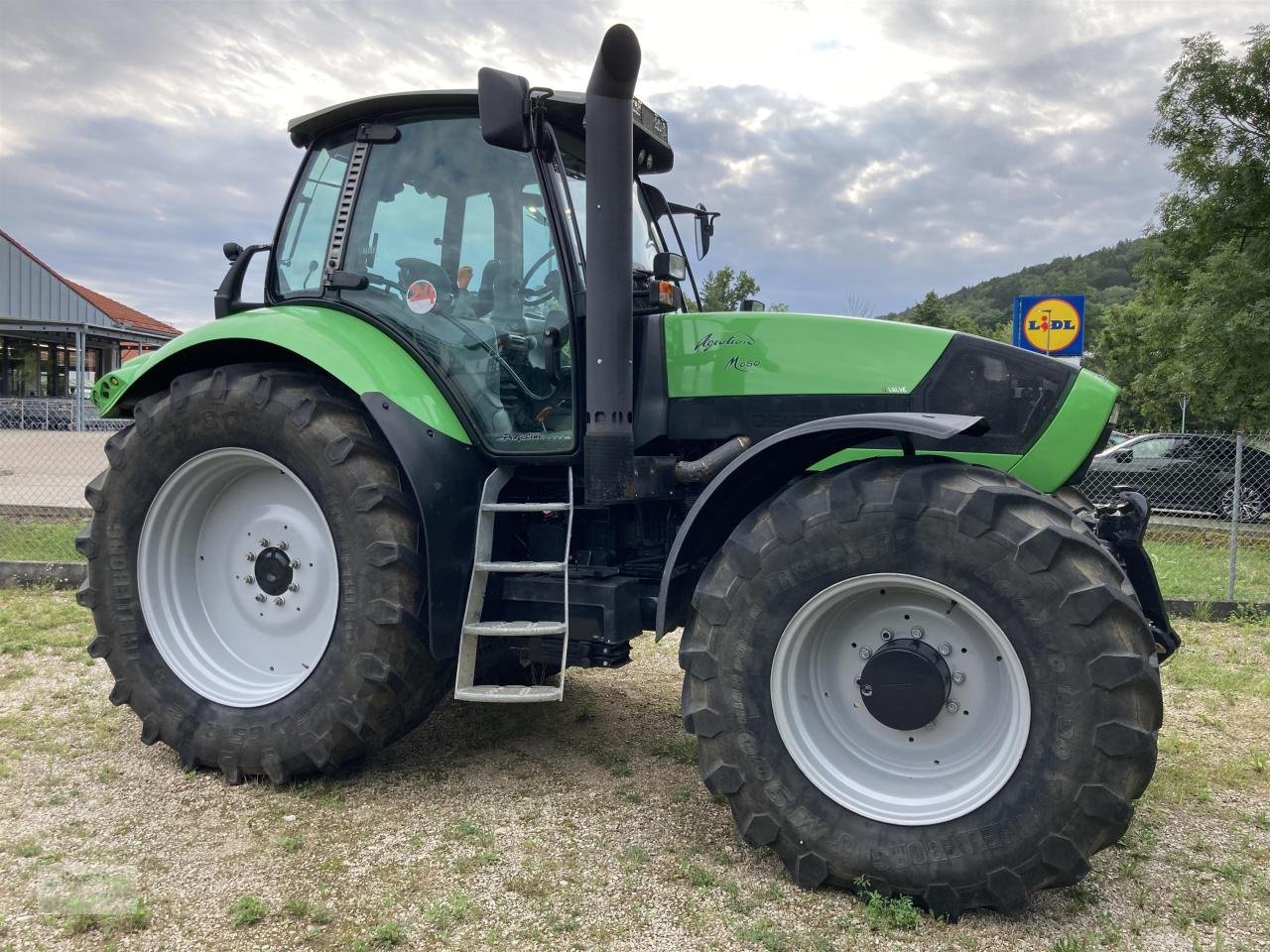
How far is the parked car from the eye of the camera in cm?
1213

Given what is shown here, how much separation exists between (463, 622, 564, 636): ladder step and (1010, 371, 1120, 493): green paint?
178 cm

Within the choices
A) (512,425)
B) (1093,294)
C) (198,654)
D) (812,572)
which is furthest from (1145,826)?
(1093,294)

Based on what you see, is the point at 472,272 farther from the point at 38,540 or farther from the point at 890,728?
the point at 38,540

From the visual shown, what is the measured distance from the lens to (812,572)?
2.94 meters

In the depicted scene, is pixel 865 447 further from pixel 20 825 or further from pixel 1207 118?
pixel 1207 118

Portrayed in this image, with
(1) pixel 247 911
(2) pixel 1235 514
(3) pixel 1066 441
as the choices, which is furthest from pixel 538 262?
(2) pixel 1235 514

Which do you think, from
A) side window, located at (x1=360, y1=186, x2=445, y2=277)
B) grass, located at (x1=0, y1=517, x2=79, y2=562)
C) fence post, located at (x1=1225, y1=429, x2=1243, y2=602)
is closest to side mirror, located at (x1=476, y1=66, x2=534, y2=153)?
side window, located at (x1=360, y1=186, x2=445, y2=277)

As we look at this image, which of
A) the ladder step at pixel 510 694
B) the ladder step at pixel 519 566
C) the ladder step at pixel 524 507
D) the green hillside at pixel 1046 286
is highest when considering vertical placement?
the green hillside at pixel 1046 286

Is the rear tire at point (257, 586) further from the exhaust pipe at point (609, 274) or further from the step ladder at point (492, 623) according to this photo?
the exhaust pipe at point (609, 274)

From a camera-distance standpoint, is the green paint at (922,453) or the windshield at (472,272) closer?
the green paint at (922,453)

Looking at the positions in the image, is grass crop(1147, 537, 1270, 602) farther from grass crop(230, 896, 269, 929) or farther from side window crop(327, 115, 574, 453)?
grass crop(230, 896, 269, 929)

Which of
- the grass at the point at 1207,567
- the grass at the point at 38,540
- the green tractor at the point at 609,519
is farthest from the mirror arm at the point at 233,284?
the grass at the point at 1207,567

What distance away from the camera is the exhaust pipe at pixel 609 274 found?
10.9 ft

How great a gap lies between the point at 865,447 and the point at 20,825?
3.27 metres
